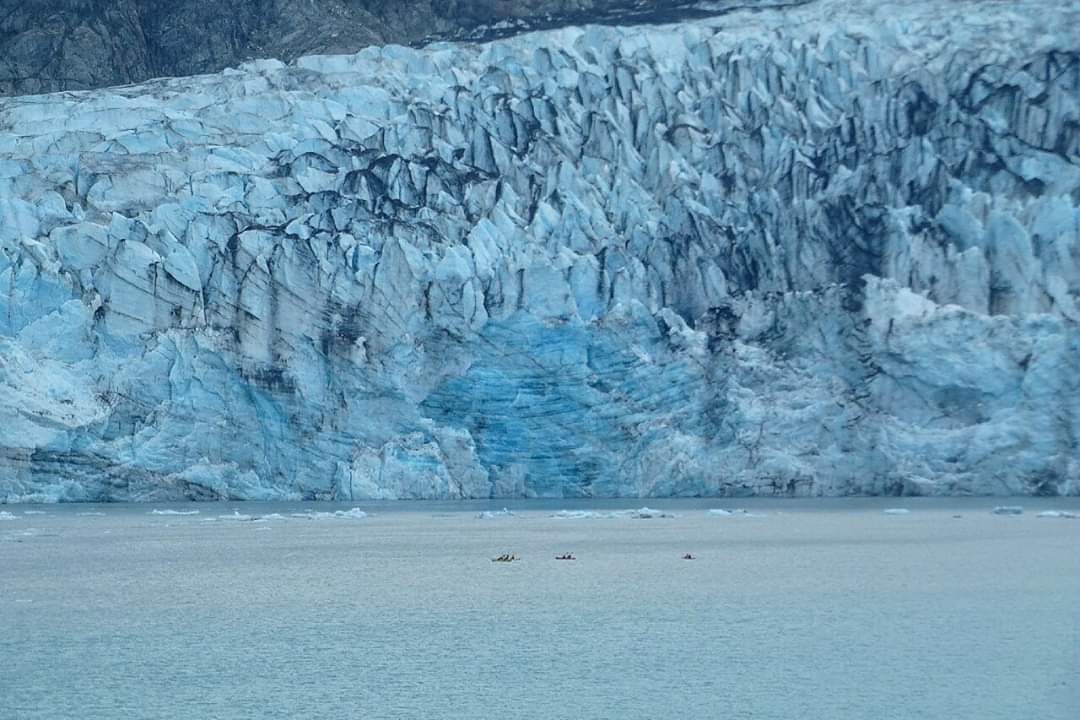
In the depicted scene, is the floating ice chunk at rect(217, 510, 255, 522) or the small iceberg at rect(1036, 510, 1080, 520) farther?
the floating ice chunk at rect(217, 510, 255, 522)

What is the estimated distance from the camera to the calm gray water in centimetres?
796

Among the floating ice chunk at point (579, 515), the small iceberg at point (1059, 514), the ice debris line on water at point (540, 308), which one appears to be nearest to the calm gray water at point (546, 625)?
the small iceberg at point (1059, 514)

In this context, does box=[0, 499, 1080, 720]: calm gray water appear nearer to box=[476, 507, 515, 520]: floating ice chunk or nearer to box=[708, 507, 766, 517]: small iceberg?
box=[708, 507, 766, 517]: small iceberg

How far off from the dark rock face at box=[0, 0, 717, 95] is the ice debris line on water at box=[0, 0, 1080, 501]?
7.74 meters

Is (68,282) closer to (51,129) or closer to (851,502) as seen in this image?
(51,129)

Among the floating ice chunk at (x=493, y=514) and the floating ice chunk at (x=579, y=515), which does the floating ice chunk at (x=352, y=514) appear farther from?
the floating ice chunk at (x=579, y=515)

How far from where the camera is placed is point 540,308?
22.1m

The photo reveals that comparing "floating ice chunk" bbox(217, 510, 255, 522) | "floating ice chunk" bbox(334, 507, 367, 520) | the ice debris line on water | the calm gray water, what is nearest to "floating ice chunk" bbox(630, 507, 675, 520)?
the ice debris line on water

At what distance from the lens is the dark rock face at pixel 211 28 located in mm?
32219

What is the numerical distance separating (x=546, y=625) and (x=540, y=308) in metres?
11.8

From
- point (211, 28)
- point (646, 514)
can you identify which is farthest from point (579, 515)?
point (211, 28)

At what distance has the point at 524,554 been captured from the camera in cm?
1590

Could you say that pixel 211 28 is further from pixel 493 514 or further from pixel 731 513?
pixel 731 513

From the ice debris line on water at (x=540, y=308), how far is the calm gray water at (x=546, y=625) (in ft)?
→ 9.13
